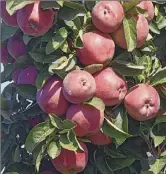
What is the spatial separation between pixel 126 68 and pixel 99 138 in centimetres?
23

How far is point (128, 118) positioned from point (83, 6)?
387 mm

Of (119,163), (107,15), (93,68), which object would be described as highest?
(107,15)

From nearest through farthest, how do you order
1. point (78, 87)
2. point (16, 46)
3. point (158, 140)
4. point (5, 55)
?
1. point (78, 87)
2. point (158, 140)
3. point (16, 46)
4. point (5, 55)

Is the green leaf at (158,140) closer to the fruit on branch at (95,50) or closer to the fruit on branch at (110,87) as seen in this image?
the fruit on branch at (110,87)

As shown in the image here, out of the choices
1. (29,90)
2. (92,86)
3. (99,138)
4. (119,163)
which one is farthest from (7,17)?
(119,163)

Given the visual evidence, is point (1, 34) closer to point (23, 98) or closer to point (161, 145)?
point (23, 98)

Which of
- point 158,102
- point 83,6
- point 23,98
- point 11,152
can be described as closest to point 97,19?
point 83,6

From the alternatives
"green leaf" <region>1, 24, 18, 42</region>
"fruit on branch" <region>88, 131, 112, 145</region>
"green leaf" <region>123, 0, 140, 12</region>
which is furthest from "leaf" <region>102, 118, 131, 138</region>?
"green leaf" <region>1, 24, 18, 42</region>

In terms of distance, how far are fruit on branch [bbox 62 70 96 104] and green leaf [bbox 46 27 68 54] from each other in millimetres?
103

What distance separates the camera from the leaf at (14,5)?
1519 mm

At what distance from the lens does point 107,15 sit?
5.19ft

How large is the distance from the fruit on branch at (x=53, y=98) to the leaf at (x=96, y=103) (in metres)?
0.07

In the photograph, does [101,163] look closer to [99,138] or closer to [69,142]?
[99,138]

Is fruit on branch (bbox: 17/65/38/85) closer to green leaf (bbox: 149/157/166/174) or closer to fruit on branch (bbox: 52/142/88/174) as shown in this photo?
fruit on branch (bbox: 52/142/88/174)
